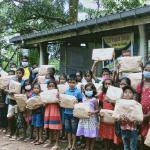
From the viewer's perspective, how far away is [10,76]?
11.1 meters

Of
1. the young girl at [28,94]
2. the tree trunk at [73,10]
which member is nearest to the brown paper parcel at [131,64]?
the young girl at [28,94]

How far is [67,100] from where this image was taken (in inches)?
347

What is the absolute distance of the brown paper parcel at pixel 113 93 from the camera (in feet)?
25.6

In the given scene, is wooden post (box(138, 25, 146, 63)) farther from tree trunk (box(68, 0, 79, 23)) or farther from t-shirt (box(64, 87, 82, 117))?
tree trunk (box(68, 0, 79, 23))

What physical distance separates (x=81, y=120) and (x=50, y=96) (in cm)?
97

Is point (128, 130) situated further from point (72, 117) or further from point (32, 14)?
point (32, 14)

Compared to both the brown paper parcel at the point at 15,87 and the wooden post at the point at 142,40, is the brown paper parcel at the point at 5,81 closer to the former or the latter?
the brown paper parcel at the point at 15,87

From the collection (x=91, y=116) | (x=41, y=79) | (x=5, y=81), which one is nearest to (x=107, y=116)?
(x=91, y=116)

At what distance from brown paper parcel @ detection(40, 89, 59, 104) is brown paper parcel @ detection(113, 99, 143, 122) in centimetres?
206

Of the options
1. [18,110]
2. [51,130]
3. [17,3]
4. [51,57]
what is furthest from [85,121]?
[17,3]

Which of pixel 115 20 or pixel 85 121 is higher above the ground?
pixel 115 20

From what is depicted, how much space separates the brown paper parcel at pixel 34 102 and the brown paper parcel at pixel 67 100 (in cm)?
84

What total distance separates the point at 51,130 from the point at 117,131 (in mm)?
2328

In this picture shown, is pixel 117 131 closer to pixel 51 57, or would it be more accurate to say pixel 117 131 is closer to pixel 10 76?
pixel 10 76
